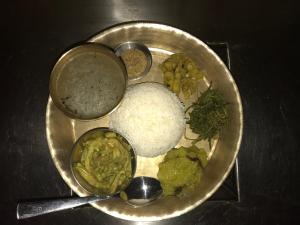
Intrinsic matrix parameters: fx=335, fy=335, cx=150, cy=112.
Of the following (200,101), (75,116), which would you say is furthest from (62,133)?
(200,101)

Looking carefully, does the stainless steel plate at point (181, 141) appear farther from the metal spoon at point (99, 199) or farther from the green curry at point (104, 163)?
the green curry at point (104, 163)

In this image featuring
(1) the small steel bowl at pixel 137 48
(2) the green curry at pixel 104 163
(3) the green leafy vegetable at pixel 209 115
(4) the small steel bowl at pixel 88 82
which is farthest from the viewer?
(1) the small steel bowl at pixel 137 48

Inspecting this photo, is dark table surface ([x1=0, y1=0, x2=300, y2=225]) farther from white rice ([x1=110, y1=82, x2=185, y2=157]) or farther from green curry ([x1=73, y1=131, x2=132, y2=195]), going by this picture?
white rice ([x1=110, y1=82, x2=185, y2=157])

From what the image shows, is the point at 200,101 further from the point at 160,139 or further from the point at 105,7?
the point at 105,7

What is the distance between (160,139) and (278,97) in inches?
48.4

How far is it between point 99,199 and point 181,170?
2.01ft

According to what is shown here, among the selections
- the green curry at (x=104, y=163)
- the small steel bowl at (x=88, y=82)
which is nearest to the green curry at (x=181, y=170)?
the green curry at (x=104, y=163)

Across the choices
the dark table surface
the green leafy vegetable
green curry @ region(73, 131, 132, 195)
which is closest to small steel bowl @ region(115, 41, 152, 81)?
the dark table surface

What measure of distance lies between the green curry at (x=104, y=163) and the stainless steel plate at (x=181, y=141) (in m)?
0.21

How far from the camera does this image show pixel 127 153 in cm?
236

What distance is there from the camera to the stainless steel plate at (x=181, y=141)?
2.48 meters

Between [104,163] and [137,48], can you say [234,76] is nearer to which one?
[137,48]

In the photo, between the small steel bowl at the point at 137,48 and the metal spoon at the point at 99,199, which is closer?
the metal spoon at the point at 99,199

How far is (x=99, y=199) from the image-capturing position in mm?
2359
